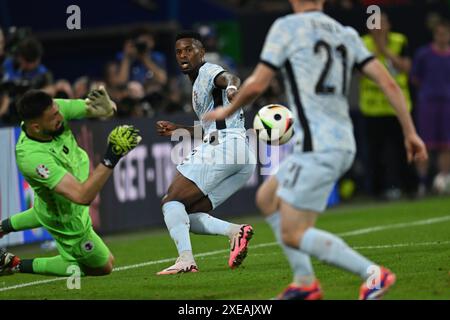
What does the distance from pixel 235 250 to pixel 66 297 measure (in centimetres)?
198

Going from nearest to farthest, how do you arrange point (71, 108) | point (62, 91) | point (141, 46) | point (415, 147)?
point (415, 147), point (71, 108), point (62, 91), point (141, 46)

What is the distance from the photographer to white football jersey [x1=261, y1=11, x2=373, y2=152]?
7582mm

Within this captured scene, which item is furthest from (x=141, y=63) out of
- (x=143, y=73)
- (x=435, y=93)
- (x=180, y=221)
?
(x=180, y=221)

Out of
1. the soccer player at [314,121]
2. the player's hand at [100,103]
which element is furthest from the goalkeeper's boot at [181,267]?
the soccer player at [314,121]

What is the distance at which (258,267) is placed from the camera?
34.8ft

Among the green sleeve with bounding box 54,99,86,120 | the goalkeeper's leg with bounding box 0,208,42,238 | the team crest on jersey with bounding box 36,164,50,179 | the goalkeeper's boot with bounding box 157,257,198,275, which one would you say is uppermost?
the green sleeve with bounding box 54,99,86,120

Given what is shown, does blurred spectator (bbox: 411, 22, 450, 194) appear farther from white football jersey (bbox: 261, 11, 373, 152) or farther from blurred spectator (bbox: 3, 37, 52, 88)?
white football jersey (bbox: 261, 11, 373, 152)

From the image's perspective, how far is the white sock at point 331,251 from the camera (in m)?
7.44

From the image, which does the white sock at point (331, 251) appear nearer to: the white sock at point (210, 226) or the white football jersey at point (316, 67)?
the white football jersey at point (316, 67)

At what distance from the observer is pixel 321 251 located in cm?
746

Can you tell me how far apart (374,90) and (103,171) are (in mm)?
10260

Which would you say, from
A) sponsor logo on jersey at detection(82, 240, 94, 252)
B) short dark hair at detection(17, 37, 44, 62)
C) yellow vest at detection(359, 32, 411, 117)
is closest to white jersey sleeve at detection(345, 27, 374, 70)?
sponsor logo on jersey at detection(82, 240, 94, 252)

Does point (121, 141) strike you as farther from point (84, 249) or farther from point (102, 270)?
point (102, 270)
